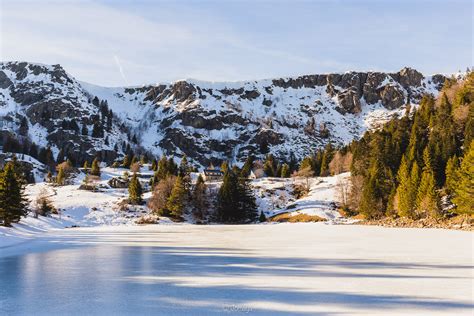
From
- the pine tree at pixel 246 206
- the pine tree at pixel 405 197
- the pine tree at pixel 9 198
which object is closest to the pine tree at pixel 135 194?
the pine tree at pixel 246 206

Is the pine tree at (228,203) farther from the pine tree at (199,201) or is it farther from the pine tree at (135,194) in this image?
the pine tree at (135,194)

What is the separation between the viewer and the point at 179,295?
10938 mm

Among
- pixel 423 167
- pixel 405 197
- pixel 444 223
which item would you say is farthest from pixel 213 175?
pixel 444 223

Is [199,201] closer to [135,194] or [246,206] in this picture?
[246,206]

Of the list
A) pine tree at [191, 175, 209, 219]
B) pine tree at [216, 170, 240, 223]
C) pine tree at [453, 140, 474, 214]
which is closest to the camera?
pine tree at [453, 140, 474, 214]

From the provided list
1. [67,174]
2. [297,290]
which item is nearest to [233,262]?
[297,290]

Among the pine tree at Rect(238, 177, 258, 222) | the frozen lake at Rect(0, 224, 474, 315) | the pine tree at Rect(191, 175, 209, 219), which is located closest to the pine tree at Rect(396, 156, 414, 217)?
the pine tree at Rect(238, 177, 258, 222)

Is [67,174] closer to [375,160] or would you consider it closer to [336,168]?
[336,168]

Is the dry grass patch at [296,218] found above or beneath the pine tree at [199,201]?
beneath

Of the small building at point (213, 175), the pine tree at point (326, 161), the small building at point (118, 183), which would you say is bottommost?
the small building at point (118, 183)

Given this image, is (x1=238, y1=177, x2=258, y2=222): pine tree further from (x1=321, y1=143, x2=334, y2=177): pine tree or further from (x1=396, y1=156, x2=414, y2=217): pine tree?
(x1=321, y1=143, x2=334, y2=177): pine tree

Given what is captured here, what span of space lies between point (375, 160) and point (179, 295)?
259 feet

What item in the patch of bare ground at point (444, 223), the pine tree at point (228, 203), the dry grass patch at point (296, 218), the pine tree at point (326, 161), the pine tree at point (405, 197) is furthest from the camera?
the pine tree at point (326, 161)

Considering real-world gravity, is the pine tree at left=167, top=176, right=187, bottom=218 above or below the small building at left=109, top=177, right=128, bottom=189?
below
